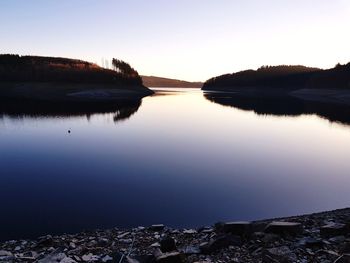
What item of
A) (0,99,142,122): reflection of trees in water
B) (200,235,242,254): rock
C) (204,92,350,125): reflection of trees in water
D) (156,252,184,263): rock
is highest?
(0,99,142,122): reflection of trees in water

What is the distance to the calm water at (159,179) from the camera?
43.3 ft

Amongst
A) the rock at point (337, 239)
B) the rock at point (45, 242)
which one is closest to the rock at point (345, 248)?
the rock at point (337, 239)

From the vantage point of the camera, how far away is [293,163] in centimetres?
2234

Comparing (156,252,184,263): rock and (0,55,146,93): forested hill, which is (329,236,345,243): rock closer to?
(156,252,184,263): rock

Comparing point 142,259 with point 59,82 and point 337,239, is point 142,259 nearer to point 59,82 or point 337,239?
point 337,239

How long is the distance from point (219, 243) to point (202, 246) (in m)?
0.46

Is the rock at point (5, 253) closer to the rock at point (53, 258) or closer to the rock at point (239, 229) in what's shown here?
the rock at point (53, 258)

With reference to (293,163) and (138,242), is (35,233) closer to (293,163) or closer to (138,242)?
(138,242)

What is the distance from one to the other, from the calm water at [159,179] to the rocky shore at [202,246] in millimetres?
1972

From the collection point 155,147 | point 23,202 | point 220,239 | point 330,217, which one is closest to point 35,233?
point 23,202

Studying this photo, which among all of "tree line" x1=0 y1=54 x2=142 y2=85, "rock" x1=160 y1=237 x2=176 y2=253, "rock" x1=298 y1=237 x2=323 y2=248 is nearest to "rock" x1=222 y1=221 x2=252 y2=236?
"rock" x1=298 y1=237 x2=323 y2=248

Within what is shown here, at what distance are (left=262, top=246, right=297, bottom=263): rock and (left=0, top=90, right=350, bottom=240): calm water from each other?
4822 mm

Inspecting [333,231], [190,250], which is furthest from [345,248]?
[190,250]

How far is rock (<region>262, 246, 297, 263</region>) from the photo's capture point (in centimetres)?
762
